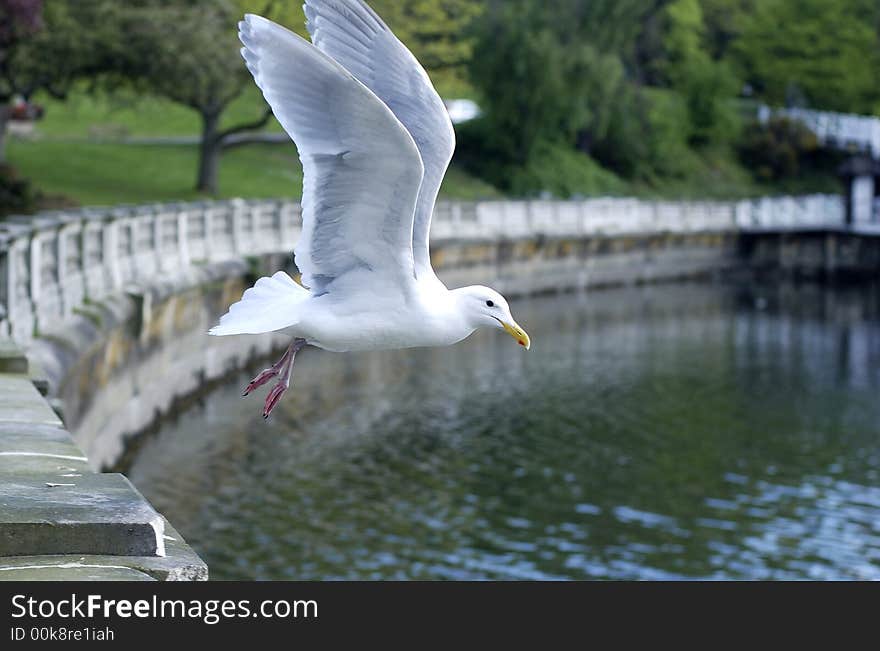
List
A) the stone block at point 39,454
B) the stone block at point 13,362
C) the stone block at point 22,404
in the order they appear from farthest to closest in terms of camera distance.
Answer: the stone block at point 13,362
the stone block at point 22,404
the stone block at point 39,454

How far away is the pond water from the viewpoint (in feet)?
56.4

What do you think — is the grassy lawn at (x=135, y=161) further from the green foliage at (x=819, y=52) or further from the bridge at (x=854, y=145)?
the green foliage at (x=819, y=52)

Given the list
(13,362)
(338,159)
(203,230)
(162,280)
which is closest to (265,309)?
(338,159)

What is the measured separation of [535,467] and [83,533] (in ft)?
49.9

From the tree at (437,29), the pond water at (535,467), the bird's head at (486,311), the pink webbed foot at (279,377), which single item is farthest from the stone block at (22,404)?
the tree at (437,29)

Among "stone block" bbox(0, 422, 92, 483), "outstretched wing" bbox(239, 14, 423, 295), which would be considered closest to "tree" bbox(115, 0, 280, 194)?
"stone block" bbox(0, 422, 92, 483)

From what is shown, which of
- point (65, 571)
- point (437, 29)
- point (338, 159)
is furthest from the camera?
point (437, 29)

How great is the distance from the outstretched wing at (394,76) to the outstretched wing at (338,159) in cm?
25

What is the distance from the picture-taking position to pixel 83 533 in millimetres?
6418

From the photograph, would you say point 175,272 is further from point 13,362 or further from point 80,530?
point 80,530

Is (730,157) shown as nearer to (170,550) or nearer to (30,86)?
(30,86)

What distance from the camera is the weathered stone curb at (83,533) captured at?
619 centimetres
